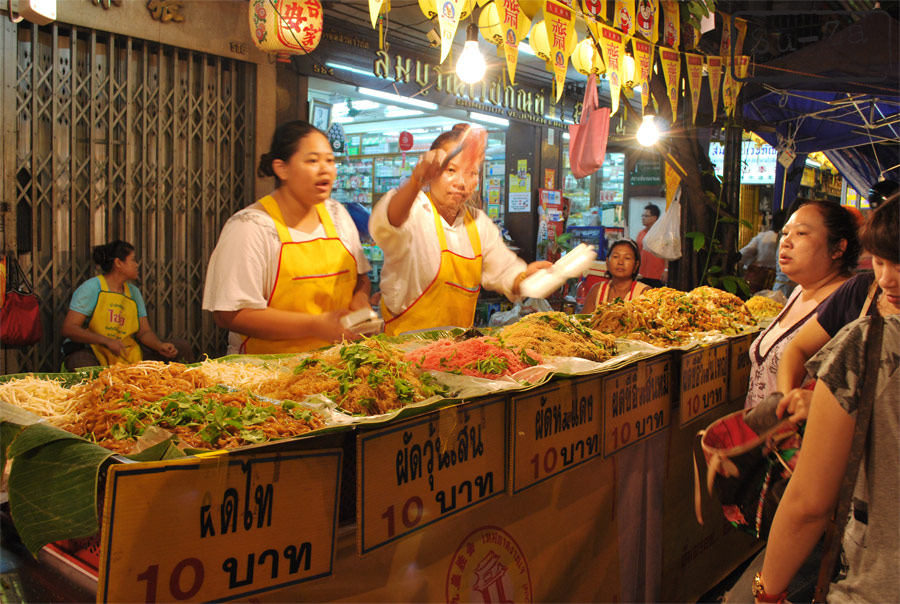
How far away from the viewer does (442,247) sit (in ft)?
10.8

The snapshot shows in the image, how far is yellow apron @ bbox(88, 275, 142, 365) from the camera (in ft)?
15.2

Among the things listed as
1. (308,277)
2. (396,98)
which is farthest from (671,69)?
(308,277)

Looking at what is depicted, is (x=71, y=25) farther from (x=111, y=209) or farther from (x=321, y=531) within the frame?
(x=321, y=531)

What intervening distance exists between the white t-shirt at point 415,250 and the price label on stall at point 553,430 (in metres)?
1.10

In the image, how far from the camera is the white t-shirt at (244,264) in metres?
2.65

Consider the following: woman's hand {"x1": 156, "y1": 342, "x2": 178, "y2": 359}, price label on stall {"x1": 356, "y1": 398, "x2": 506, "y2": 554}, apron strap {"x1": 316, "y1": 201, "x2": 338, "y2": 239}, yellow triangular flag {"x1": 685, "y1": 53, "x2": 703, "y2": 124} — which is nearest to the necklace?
yellow triangular flag {"x1": 685, "y1": 53, "x2": 703, "y2": 124}

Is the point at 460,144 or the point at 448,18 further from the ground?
the point at 448,18

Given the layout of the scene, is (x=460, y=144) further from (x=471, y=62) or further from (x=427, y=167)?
(x=471, y=62)

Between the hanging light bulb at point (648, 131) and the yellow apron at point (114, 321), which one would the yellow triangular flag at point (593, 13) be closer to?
the hanging light bulb at point (648, 131)

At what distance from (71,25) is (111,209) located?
131cm

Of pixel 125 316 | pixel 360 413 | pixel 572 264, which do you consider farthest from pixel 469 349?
pixel 125 316

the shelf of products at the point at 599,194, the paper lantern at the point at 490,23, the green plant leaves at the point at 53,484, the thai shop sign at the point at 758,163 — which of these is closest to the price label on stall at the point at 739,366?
the paper lantern at the point at 490,23

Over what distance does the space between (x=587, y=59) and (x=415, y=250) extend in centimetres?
242

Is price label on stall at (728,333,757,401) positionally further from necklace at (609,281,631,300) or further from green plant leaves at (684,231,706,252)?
green plant leaves at (684,231,706,252)
